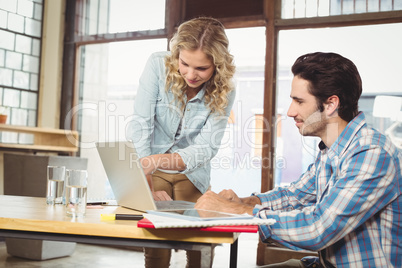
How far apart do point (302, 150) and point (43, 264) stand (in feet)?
7.41

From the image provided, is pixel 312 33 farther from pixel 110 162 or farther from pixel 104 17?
pixel 110 162

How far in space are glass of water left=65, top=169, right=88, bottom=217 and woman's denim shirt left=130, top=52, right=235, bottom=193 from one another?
0.63 m

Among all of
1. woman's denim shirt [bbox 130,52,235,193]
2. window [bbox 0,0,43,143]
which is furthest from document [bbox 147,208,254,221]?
window [bbox 0,0,43,143]

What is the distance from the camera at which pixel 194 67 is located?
195cm

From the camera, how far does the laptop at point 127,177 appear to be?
1.29 meters

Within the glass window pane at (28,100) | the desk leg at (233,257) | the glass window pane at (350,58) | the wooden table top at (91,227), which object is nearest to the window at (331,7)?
the glass window pane at (350,58)

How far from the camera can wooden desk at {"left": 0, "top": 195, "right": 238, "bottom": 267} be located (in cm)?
104

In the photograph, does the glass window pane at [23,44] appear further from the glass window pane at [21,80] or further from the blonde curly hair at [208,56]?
the blonde curly hair at [208,56]

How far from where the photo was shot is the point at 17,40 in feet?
15.7

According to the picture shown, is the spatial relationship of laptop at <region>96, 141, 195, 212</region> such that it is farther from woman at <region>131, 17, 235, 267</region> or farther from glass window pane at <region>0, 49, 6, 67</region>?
glass window pane at <region>0, 49, 6, 67</region>

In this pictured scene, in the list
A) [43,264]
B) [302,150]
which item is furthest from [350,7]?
[43,264]

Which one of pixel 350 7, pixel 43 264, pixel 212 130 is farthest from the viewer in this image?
pixel 350 7

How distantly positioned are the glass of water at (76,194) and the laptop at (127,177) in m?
0.12

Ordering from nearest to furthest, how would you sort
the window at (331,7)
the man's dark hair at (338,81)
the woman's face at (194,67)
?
the man's dark hair at (338,81) < the woman's face at (194,67) < the window at (331,7)
